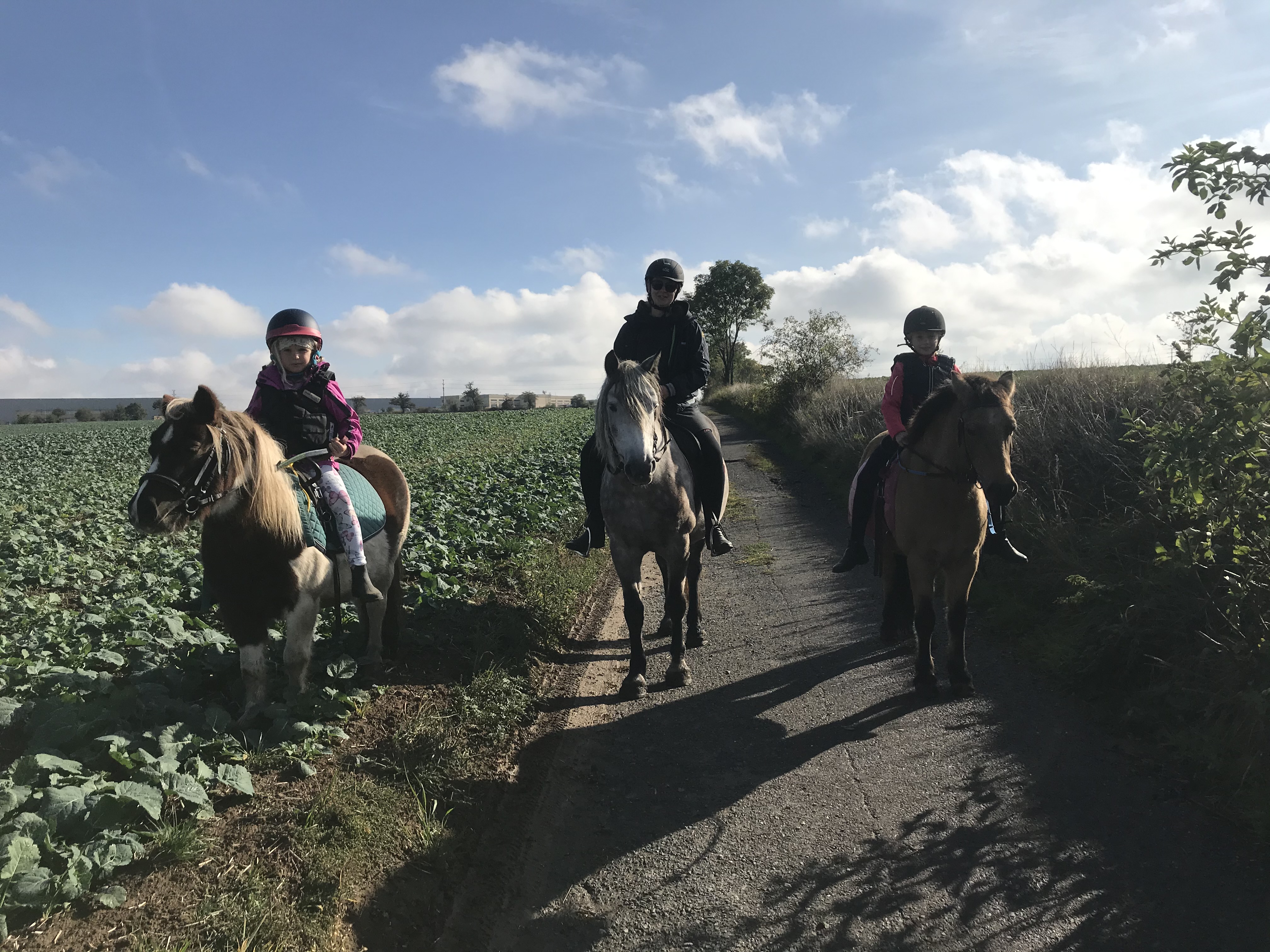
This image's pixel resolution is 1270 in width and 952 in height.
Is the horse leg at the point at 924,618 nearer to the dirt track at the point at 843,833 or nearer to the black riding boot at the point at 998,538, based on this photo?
the dirt track at the point at 843,833

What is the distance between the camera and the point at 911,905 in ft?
9.83

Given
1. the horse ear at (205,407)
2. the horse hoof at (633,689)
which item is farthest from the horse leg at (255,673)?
the horse hoof at (633,689)

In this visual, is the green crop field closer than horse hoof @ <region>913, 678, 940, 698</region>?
Yes

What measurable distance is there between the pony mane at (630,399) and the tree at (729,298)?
201ft

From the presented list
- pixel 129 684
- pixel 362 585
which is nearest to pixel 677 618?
pixel 362 585

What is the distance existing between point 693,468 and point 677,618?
154cm

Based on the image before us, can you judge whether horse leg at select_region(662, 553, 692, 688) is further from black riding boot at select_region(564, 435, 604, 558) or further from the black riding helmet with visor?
the black riding helmet with visor

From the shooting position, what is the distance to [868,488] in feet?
20.9

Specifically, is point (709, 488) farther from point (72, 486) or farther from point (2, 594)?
point (72, 486)

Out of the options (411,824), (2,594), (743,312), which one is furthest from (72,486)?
(743,312)

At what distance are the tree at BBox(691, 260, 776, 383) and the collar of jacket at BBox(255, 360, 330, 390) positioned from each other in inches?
2437

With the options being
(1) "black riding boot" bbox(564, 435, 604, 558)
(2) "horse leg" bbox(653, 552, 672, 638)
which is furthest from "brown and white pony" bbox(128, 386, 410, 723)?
(2) "horse leg" bbox(653, 552, 672, 638)

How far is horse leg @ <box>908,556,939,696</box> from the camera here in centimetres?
516

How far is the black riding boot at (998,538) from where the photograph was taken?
5746mm
